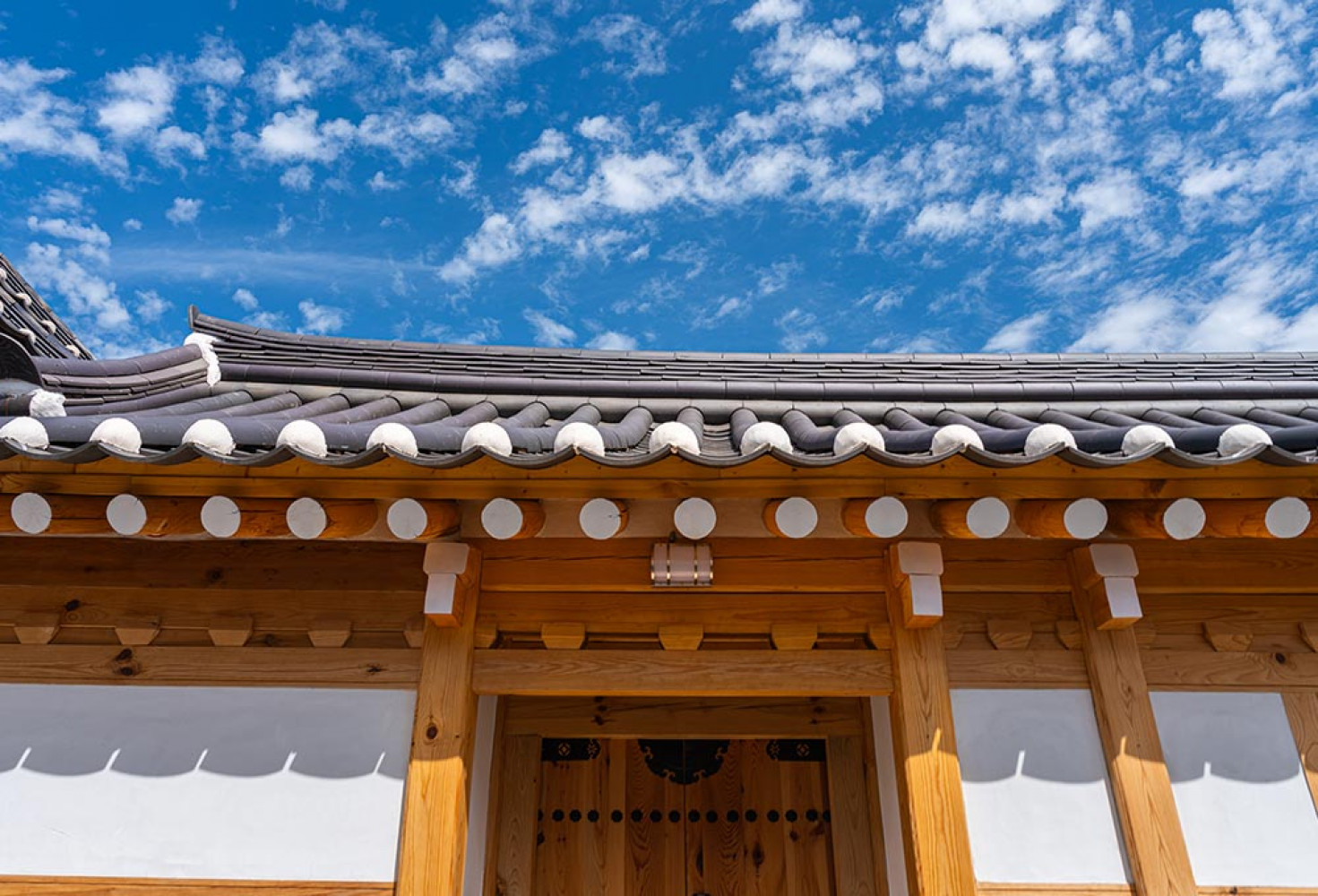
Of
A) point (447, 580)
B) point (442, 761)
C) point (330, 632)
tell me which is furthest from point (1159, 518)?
point (330, 632)

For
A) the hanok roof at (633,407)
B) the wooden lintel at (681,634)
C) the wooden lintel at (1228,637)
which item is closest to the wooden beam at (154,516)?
the hanok roof at (633,407)

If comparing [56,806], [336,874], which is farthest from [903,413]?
[56,806]

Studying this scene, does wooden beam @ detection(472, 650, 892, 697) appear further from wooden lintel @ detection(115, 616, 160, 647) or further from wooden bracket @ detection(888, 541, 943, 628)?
wooden lintel @ detection(115, 616, 160, 647)

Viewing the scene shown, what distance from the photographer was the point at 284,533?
294cm

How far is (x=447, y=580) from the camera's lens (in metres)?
3.08

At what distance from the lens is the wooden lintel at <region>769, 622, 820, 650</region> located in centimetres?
323

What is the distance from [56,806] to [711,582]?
8.53 feet

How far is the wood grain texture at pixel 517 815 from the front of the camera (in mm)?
4184

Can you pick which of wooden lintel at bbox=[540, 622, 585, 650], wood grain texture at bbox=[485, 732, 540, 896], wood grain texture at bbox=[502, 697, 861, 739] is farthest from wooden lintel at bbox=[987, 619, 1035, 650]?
wood grain texture at bbox=[485, 732, 540, 896]

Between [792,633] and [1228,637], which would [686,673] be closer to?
[792,633]

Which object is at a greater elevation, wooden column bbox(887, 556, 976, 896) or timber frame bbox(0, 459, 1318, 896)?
timber frame bbox(0, 459, 1318, 896)

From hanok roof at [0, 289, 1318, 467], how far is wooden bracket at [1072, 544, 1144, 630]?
522 millimetres

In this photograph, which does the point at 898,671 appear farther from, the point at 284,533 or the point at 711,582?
the point at 284,533

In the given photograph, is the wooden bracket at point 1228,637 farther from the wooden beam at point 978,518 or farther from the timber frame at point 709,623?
the wooden beam at point 978,518
